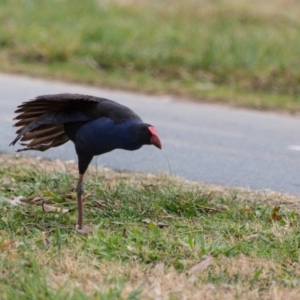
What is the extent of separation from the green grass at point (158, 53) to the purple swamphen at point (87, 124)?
586 centimetres

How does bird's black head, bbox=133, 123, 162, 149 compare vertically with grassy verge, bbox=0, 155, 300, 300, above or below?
above

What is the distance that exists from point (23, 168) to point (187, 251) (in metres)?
2.08

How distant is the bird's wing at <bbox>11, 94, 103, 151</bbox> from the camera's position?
488 cm

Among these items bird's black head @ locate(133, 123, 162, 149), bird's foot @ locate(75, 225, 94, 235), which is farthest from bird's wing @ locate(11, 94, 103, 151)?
bird's foot @ locate(75, 225, 94, 235)

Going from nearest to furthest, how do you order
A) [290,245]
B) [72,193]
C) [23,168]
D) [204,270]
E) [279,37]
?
[204,270] < [290,245] < [72,193] < [23,168] < [279,37]

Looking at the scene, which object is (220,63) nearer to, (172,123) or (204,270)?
(172,123)

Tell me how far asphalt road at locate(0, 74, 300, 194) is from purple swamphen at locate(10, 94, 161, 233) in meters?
1.86

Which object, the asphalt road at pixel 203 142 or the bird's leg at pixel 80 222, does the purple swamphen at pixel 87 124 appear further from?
the asphalt road at pixel 203 142

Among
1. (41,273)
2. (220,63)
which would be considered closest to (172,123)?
(220,63)

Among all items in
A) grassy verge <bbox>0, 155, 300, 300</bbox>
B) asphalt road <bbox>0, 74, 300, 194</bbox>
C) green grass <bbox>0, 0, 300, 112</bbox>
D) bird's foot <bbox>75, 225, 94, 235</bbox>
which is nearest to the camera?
grassy verge <bbox>0, 155, 300, 300</bbox>

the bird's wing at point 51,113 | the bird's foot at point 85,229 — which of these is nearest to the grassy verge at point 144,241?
the bird's foot at point 85,229

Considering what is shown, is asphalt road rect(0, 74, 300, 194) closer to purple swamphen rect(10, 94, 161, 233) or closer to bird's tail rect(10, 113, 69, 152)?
bird's tail rect(10, 113, 69, 152)

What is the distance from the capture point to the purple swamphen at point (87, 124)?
4.69 meters

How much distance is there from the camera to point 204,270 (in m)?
4.39
